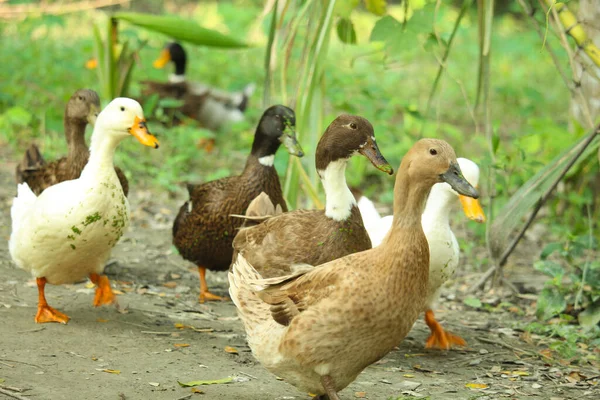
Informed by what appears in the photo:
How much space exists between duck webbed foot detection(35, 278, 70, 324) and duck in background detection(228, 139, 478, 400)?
1442mm

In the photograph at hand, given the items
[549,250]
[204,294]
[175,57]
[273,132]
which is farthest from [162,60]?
[549,250]

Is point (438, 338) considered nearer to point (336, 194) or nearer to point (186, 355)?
point (336, 194)

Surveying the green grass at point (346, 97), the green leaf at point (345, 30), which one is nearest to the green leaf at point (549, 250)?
the green grass at point (346, 97)

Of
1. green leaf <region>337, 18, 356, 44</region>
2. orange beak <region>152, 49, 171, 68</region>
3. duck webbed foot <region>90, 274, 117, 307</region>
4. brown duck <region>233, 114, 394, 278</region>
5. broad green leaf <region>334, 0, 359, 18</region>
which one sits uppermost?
broad green leaf <region>334, 0, 359, 18</region>

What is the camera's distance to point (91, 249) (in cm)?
428

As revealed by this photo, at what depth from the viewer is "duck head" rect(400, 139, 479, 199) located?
318 centimetres

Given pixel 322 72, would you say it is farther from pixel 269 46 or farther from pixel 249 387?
pixel 249 387

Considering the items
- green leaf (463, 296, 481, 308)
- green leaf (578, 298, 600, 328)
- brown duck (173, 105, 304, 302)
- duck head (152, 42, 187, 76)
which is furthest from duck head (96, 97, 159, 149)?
duck head (152, 42, 187, 76)

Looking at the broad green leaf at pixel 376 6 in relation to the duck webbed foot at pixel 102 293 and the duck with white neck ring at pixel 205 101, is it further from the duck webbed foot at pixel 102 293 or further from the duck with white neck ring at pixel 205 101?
the duck with white neck ring at pixel 205 101

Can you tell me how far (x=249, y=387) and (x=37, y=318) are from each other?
1.22 m

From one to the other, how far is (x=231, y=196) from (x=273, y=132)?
0.45m

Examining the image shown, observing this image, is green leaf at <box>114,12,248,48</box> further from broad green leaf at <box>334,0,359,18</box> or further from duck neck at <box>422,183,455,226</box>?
duck neck at <box>422,183,455,226</box>

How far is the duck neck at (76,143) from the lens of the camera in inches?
204

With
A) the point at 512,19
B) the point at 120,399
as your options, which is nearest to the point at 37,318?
the point at 120,399
